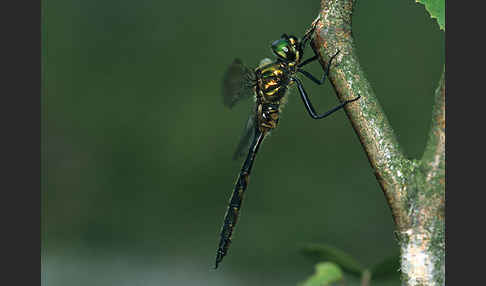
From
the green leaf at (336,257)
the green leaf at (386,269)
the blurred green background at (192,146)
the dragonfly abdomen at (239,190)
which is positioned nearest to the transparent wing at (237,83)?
the dragonfly abdomen at (239,190)

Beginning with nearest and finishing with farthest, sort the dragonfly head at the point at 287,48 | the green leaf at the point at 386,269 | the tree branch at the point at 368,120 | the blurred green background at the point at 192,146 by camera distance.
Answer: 1. the tree branch at the point at 368,120
2. the green leaf at the point at 386,269
3. the dragonfly head at the point at 287,48
4. the blurred green background at the point at 192,146

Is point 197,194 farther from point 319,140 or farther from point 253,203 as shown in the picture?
point 319,140

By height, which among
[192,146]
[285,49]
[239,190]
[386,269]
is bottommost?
[386,269]

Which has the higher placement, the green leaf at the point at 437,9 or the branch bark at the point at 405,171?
the green leaf at the point at 437,9

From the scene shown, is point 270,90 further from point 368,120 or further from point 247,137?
point 368,120

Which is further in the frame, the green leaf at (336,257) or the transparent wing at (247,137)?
the transparent wing at (247,137)

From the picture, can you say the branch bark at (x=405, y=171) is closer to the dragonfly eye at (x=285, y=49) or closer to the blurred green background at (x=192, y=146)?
the dragonfly eye at (x=285, y=49)

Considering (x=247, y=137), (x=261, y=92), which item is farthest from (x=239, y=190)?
(x=261, y=92)
